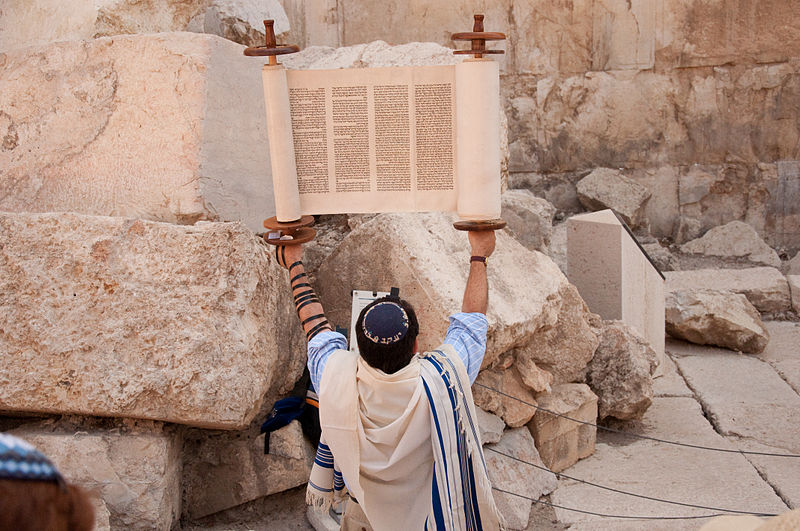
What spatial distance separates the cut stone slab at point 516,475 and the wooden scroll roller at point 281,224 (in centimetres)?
187

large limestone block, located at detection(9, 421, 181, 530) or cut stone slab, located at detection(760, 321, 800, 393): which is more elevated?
large limestone block, located at detection(9, 421, 181, 530)

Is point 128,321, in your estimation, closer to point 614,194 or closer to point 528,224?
point 528,224

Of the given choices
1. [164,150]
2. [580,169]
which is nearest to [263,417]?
[164,150]

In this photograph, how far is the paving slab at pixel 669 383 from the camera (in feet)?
19.2

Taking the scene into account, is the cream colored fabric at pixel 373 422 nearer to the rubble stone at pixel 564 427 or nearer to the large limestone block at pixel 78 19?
the rubble stone at pixel 564 427

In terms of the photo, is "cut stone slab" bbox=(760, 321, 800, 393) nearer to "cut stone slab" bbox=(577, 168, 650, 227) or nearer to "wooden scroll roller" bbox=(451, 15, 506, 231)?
"cut stone slab" bbox=(577, 168, 650, 227)

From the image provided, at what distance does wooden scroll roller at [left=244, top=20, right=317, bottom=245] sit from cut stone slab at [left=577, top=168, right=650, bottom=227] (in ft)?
23.4

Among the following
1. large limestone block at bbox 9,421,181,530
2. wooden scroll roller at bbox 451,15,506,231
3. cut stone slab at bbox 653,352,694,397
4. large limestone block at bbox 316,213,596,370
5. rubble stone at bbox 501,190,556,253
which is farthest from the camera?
cut stone slab at bbox 653,352,694,397

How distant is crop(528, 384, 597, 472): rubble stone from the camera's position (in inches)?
180

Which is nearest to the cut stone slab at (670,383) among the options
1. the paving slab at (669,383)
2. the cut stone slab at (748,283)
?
the paving slab at (669,383)

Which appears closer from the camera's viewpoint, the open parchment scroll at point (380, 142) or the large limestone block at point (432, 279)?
the open parchment scroll at point (380, 142)

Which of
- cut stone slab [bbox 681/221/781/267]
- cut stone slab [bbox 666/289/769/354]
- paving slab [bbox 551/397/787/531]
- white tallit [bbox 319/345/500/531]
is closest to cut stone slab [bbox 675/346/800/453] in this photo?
cut stone slab [bbox 666/289/769/354]

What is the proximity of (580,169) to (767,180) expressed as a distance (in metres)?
2.36

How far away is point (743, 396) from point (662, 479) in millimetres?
1702
